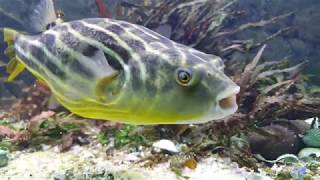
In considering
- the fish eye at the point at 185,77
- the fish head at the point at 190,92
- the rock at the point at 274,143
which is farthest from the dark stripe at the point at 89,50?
the rock at the point at 274,143

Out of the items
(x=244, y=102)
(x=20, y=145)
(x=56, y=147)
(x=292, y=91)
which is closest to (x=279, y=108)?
Result: (x=244, y=102)

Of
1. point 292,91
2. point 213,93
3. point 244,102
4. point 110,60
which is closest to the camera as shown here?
point 213,93

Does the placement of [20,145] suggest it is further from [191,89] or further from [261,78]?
[191,89]

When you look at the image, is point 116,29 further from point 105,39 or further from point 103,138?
point 103,138

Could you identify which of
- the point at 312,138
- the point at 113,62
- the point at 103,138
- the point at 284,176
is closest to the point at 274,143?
the point at 312,138

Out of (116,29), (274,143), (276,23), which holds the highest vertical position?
(116,29)

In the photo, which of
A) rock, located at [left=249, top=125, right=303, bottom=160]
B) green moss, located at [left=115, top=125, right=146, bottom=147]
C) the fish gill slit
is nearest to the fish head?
the fish gill slit
